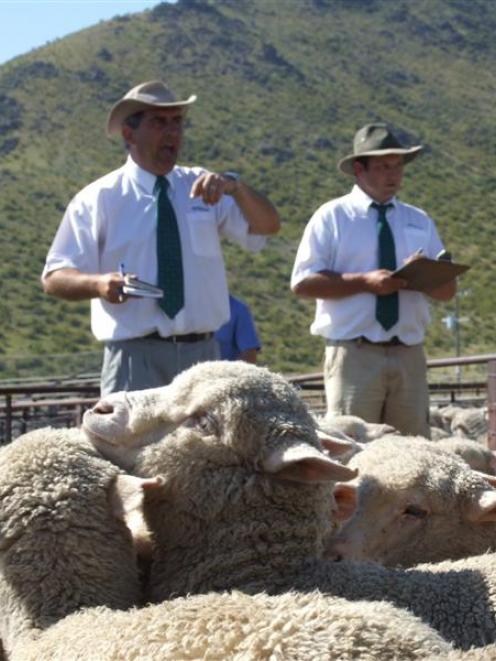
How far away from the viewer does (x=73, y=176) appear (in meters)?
64.1

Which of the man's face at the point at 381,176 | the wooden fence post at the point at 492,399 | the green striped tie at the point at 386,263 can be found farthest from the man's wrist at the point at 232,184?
the wooden fence post at the point at 492,399

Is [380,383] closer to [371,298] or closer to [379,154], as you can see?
[371,298]

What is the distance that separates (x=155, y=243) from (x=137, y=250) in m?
0.09

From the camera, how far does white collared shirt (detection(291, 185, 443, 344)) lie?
643cm

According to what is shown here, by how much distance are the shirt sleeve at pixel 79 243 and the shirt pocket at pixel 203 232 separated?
427mm

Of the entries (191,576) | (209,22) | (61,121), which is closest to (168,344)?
(191,576)

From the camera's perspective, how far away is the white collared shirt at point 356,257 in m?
6.43

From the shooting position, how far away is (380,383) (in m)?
6.41

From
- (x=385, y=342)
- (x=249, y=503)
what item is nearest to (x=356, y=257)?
(x=385, y=342)

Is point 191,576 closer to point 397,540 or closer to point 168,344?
point 397,540

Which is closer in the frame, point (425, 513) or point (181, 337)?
point (425, 513)

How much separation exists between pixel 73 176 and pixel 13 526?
61.9 metres

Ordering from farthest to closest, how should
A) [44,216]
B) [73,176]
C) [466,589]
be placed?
1. [73,176]
2. [44,216]
3. [466,589]

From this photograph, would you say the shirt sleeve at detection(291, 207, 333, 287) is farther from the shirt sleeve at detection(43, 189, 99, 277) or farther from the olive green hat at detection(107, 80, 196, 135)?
the shirt sleeve at detection(43, 189, 99, 277)
